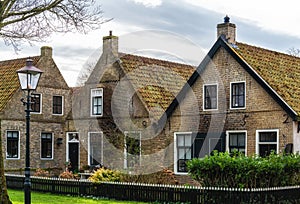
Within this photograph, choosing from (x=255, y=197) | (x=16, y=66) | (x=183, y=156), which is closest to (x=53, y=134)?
(x=16, y=66)

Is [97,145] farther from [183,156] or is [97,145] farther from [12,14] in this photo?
[12,14]

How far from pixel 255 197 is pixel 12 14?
9476mm

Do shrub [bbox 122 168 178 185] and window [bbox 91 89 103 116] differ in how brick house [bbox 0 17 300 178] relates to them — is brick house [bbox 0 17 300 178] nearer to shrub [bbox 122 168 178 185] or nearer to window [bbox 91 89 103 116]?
window [bbox 91 89 103 116]

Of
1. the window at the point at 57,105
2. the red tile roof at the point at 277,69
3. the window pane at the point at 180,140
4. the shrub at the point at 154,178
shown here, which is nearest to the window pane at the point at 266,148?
the red tile roof at the point at 277,69

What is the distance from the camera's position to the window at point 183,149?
2567cm

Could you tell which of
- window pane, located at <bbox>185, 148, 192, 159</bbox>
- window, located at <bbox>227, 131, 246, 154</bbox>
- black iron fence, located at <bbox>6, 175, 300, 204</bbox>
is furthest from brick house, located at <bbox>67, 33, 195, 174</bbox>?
black iron fence, located at <bbox>6, 175, 300, 204</bbox>

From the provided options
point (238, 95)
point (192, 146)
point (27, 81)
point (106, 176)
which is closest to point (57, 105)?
point (192, 146)

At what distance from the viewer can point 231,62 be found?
80.7 ft

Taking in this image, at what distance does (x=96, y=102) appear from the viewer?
31.5 m

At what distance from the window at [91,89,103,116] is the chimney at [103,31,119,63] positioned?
6.41ft

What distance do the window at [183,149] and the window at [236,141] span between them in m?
2.20

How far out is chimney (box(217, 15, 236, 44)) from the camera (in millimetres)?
25078

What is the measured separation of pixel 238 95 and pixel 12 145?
15430 millimetres

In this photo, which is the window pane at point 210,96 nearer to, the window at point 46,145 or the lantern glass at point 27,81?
the lantern glass at point 27,81
